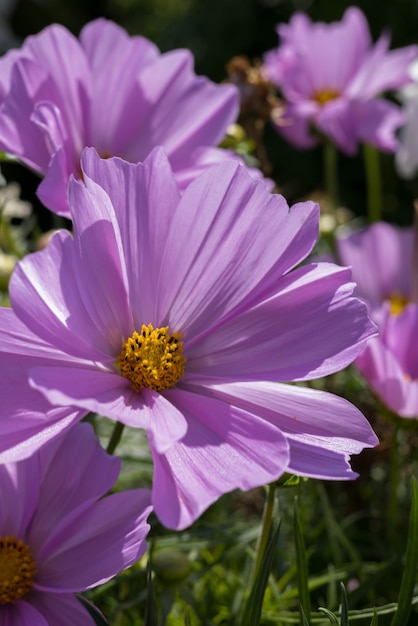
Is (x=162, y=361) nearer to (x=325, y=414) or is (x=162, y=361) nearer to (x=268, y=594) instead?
(x=325, y=414)

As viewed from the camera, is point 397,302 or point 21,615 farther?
point 397,302

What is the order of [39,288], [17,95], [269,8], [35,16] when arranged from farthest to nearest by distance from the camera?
[35,16] → [269,8] → [17,95] → [39,288]

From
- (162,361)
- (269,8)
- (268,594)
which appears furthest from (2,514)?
(269,8)

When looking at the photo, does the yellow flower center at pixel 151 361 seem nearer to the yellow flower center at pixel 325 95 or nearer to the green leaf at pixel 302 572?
the green leaf at pixel 302 572

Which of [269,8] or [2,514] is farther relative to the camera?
[269,8]

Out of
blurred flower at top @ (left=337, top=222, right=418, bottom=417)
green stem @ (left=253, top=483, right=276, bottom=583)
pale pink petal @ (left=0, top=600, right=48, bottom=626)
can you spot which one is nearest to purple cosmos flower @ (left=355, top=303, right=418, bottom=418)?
blurred flower at top @ (left=337, top=222, right=418, bottom=417)

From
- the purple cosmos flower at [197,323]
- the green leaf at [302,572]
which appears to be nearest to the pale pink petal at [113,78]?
the purple cosmos flower at [197,323]

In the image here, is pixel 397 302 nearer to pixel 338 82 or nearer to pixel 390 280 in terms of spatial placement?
pixel 390 280

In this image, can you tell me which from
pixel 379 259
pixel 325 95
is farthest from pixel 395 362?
pixel 325 95
